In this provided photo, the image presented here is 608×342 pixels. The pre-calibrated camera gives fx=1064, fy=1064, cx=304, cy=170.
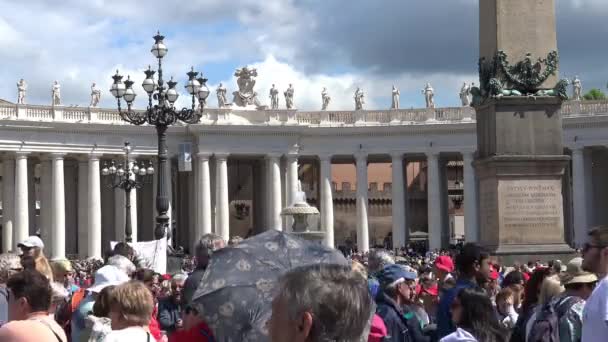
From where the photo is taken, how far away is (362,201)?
70125mm

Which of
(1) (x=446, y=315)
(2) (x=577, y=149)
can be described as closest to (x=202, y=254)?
(1) (x=446, y=315)

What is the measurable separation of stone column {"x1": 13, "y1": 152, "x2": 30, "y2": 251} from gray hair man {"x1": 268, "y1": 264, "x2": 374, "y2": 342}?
63246 mm

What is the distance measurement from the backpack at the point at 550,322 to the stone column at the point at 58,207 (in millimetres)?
60269

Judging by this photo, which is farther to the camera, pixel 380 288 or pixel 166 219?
pixel 166 219

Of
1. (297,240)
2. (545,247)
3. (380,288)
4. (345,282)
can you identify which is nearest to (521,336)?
(380,288)

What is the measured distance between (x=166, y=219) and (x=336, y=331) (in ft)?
79.1

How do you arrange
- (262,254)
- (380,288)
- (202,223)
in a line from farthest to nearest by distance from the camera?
(202,223) < (380,288) < (262,254)

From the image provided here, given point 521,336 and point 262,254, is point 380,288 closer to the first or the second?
point 521,336

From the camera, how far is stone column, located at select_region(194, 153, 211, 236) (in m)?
69.2

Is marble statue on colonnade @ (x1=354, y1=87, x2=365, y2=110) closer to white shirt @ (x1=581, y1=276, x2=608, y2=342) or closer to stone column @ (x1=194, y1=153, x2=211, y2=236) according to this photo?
stone column @ (x1=194, y1=153, x2=211, y2=236)

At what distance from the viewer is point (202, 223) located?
6925 cm

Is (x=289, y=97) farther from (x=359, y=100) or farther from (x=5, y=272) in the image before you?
(x=5, y=272)

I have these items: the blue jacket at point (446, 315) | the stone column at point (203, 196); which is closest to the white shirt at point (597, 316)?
the blue jacket at point (446, 315)

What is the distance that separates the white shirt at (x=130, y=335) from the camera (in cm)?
710
